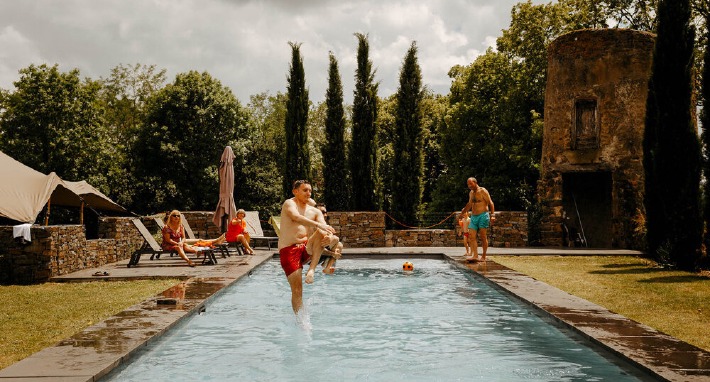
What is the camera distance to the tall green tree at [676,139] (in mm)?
13781

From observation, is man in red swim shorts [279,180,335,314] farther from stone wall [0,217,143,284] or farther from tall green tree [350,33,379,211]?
tall green tree [350,33,379,211]

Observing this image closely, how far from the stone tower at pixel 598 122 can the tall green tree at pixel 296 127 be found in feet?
39.2

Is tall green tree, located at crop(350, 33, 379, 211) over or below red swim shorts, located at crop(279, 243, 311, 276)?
over

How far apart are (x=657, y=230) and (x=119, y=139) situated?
4171 centimetres

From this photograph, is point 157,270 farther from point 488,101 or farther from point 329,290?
point 488,101

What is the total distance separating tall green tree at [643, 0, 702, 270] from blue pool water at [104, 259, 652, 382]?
215 inches

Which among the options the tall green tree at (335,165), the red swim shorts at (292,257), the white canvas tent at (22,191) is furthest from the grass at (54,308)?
the tall green tree at (335,165)

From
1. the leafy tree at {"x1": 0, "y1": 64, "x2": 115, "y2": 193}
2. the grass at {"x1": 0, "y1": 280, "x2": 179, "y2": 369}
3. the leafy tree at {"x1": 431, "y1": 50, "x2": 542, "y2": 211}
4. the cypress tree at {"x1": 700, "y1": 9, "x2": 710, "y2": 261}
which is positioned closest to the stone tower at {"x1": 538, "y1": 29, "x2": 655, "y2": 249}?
the cypress tree at {"x1": 700, "y1": 9, "x2": 710, "y2": 261}

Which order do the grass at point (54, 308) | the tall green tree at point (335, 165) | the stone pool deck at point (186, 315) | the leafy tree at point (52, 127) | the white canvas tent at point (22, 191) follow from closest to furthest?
1. the stone pool deck at point (186, 315)
2. the grass at point (54, 308)
3. the white canvas tent at point (22, 191)
4. the tall green tree at point (335, 165)
5. the leafy tree at point (52, 127)

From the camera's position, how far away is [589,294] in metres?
9.80

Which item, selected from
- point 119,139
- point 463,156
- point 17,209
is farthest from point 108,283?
point 119,139

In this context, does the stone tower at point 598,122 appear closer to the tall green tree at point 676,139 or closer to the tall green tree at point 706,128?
the tall green tree at point 706,128

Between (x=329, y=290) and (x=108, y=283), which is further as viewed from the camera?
(x=329, y=290)

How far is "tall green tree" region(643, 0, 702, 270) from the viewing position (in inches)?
543
